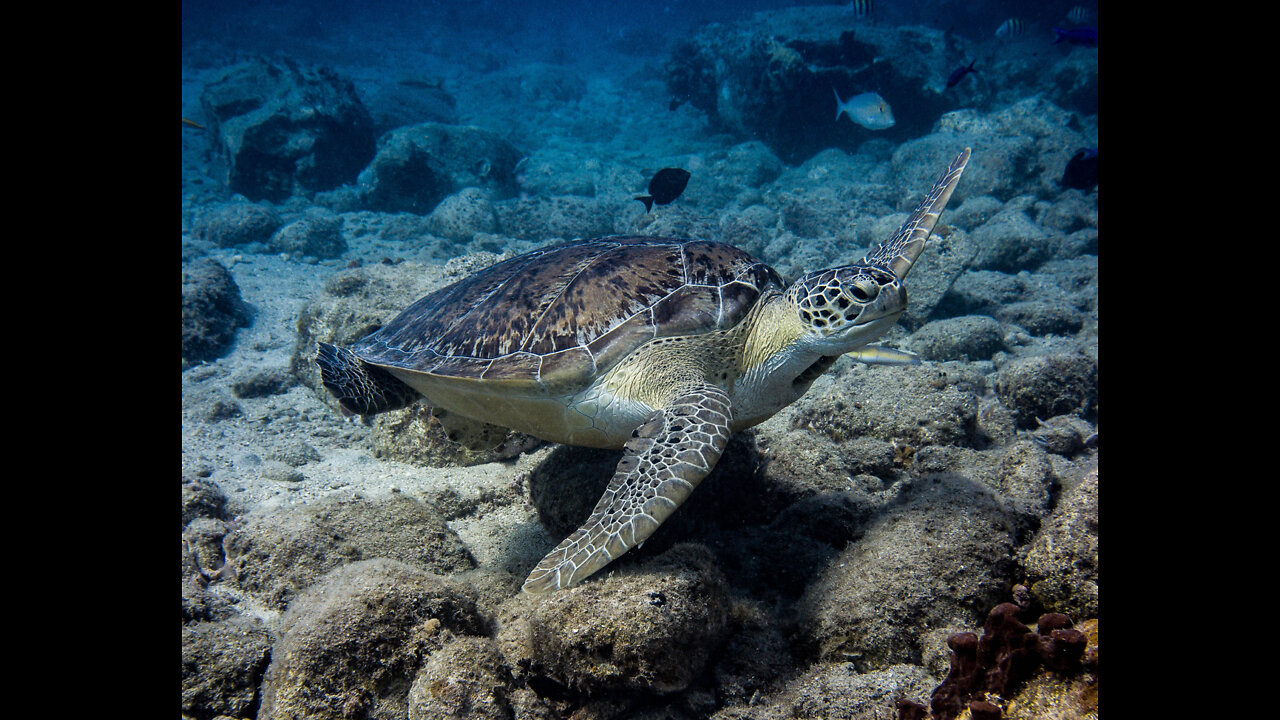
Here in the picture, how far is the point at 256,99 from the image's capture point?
1435 cm

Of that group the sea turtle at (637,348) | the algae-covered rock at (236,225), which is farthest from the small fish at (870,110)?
the algae-covered rock at (236,225)

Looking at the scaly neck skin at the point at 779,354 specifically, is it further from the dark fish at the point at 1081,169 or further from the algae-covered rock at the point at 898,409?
the dark fish at the point at 1081,169

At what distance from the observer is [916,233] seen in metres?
3.48

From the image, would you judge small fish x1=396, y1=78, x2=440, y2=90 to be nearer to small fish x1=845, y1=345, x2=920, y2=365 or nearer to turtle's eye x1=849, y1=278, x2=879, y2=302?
small fish x1=845, y1=345, x2=920, y2=365

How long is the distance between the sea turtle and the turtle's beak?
0.05ft

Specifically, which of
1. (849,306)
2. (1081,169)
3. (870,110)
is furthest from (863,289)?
(870,110)

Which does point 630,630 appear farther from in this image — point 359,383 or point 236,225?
point 236,225

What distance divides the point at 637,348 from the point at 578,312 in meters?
0.43
